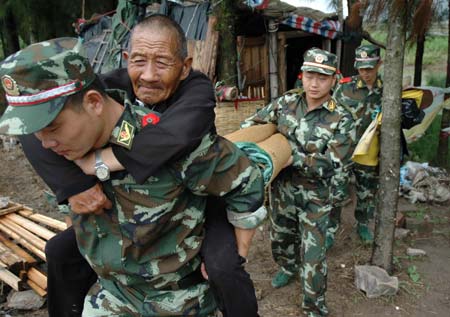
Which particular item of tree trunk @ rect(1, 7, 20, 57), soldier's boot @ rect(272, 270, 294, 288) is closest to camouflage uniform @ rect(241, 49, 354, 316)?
soldier's boot @ rect(272, 270, 294, 288)

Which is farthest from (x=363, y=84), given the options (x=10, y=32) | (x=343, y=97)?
(x=10, y=32)

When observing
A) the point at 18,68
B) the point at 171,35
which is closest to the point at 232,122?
the point at 171,35

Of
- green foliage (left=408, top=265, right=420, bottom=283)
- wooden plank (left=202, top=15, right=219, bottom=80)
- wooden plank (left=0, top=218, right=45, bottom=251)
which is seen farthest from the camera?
wooden plank (left=202, top=15, right=219, bottom=80)

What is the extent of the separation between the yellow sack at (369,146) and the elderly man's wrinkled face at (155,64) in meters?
2.73

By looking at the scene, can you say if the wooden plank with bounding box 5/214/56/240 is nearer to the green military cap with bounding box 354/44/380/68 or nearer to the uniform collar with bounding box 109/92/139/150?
the uniform collar with bounding box 109/92/139/150

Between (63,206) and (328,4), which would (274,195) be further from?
(328,4)

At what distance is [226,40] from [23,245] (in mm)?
3628

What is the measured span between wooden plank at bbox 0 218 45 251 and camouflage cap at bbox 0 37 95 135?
9.87 feet

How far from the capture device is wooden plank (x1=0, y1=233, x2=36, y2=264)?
3919 mm

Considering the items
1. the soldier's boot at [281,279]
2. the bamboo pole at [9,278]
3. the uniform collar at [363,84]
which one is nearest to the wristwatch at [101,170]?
the bamboo pole at [9,278]

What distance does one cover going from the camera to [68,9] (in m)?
10.5

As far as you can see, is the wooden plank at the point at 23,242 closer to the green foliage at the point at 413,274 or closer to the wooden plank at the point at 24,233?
the wooden plank at the point at 24,233

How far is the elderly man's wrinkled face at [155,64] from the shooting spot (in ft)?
6.18

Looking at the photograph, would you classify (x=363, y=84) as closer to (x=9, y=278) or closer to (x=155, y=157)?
(x=9, y=278)
